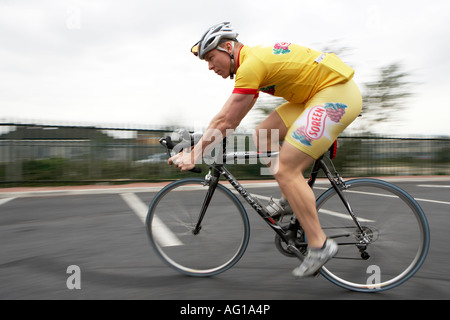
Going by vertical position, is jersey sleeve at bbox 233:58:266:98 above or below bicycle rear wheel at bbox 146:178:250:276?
above

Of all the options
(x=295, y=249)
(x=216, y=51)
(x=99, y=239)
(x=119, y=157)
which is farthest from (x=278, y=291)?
(x=119, y=157)

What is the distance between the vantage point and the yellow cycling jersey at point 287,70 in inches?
93.9

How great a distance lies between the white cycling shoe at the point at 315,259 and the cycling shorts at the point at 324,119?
2.06 ft

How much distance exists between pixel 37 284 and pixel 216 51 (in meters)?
2.16

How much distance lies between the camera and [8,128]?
923 cm

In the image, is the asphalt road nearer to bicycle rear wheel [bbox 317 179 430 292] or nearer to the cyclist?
bicycle rear wheel [bbox 317 179 430 292]

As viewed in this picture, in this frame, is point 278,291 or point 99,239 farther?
point 99,239

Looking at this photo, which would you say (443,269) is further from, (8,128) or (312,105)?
(8,128)

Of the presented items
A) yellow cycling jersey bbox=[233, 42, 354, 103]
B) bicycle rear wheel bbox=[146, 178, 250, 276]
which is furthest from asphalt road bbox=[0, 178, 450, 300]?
yellow cycling jersey bbox=[233, 42, 354, 103]

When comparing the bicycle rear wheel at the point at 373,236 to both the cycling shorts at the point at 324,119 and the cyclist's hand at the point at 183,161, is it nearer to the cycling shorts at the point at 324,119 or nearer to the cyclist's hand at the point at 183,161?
the cycling shorts at the point at 324,119

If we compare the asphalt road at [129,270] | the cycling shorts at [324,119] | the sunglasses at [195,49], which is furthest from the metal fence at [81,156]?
the cycling shorts at [324,119]

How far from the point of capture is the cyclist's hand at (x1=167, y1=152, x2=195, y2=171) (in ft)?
8.46

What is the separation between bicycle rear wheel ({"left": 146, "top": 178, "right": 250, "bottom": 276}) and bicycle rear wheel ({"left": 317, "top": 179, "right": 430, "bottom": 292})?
678 mm

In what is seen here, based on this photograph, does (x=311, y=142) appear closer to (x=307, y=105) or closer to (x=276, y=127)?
(x=307, y=105)
